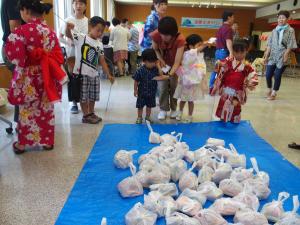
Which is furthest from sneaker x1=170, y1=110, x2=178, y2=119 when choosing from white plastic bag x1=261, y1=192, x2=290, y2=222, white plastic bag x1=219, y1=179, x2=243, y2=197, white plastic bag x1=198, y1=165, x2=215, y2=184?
white plastic bag x1=261, y1=192, x2=290, y2=222

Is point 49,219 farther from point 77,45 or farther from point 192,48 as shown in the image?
point 192,48

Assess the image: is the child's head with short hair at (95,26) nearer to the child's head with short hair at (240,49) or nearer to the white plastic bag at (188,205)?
the child's head with short hair at (240,49)

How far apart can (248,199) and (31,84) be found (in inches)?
70.1

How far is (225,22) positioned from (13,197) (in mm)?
4109

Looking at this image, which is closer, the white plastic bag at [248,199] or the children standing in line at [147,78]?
the white plastic bag at [248,199]

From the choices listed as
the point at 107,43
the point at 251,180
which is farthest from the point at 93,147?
the point at 107,43

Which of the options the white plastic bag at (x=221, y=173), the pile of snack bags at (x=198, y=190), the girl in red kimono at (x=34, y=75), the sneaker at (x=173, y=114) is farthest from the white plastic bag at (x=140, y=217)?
the sneaker at (x=173, y=114)

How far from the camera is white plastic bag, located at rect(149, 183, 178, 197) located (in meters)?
1.76

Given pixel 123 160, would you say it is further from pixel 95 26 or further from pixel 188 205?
pixel 95 26

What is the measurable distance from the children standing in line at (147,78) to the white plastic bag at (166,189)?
5.16ft

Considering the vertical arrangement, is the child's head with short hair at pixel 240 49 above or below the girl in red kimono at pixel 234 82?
above

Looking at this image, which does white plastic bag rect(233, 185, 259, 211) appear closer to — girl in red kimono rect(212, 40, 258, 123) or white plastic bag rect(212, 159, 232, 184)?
white plastic bag rect(212, 159, 232, 184)

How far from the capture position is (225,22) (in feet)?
16.0

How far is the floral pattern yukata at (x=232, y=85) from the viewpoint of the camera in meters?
3.09
